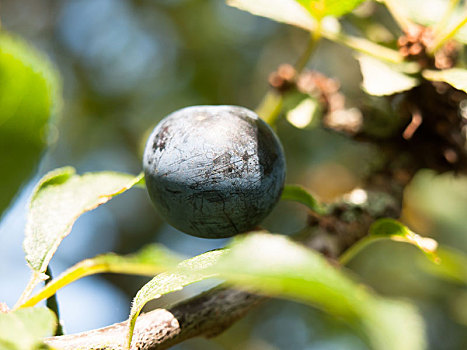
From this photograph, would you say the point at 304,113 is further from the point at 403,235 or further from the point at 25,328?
the point at 25,328

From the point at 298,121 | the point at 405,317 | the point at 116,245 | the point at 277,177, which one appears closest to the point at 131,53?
the point at 116,245

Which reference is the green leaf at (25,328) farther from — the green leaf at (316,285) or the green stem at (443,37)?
the green stem at (443,37)

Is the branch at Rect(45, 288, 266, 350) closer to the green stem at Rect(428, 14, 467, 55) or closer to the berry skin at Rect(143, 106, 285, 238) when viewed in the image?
the berry skin at Rect(143, 106, 285, 238)

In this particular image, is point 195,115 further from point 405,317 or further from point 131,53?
point 131,53

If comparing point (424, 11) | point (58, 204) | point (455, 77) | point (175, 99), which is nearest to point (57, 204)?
point (58, 204)

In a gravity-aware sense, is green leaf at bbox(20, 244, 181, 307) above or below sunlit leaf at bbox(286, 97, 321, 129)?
below

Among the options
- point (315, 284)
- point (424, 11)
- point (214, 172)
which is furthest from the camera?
point (424, 11)

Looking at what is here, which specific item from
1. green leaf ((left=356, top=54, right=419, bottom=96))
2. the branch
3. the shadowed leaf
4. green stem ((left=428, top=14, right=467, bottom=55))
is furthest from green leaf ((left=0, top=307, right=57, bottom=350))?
green stem ((left=428, top=14, right=467, bottom=55))
